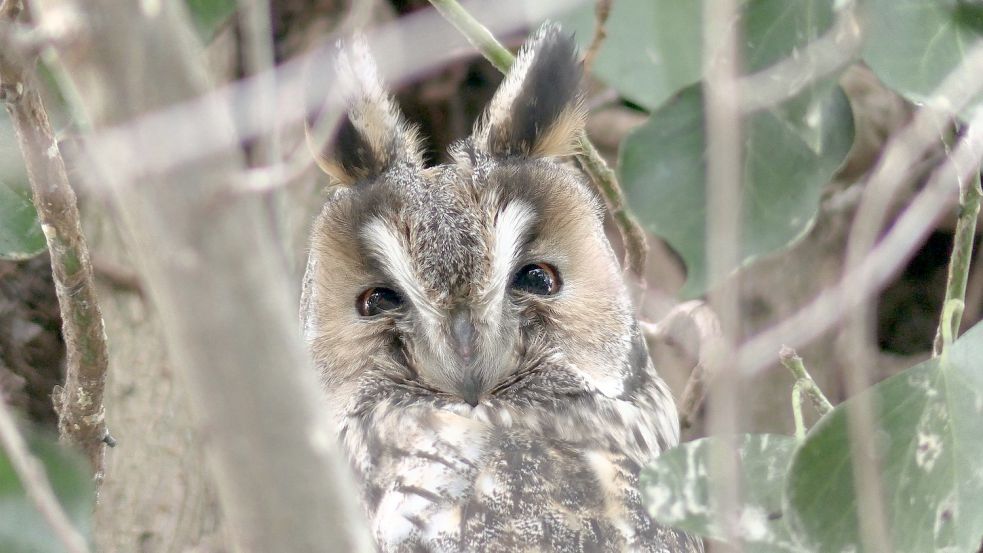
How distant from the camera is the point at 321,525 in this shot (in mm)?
662

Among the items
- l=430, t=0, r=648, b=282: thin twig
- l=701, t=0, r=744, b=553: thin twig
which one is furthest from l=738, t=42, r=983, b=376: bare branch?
l=430, t=0, r=648, b=282: thin twig

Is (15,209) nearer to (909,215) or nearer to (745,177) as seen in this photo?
(745,177)

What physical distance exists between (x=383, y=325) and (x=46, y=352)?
1043mm

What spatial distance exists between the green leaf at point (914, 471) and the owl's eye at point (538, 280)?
622 mm

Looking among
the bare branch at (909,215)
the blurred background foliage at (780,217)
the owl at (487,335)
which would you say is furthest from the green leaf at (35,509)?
the bare branch at (909,215)

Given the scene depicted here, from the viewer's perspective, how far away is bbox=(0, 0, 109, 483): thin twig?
1225 mm

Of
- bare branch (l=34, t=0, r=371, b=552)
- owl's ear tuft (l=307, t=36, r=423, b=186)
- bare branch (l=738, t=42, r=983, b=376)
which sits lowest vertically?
bare branch (l=34, t=0, r=371, b=552)

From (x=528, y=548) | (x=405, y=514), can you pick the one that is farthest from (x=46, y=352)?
(x=528, y=548)

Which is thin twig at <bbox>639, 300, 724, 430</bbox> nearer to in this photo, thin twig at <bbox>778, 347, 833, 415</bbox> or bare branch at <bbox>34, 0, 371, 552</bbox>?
thin twig at <bbox>778, 347, 833, 415</bbox>

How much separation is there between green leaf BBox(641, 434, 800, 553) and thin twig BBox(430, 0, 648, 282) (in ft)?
0.97

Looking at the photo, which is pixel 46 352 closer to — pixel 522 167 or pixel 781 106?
pixel 522 167

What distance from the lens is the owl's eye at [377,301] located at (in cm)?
169

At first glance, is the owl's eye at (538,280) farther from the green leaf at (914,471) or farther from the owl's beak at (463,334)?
the green leaf at (914,471)

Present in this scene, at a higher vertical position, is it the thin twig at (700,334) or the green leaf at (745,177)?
the thin twig at (700,334)
